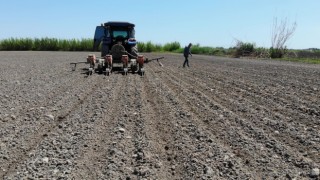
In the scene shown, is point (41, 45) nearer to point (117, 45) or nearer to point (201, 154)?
point (117, 45)

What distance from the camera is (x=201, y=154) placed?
5562mm

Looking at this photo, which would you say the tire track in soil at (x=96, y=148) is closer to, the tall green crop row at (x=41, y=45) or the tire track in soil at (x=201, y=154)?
the tire track in soil at (x=201, y=154)

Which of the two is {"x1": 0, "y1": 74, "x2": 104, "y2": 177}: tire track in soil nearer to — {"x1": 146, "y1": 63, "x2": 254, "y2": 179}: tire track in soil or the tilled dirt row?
the tilled dirt row

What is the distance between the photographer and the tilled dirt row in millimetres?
4922

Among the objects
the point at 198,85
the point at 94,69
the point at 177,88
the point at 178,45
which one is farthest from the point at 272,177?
the point at 178,45

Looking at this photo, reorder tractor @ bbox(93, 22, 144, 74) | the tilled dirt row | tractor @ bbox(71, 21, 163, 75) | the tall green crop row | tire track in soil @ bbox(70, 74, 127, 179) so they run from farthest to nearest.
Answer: the tall green crop row → tractor @ bbox(93, 22, 144, 74) → tractor @ bbox(71, 21, 163, 75) → the tilled dirt row → tire track in soil @ bbox(70, 74, 127, 179)

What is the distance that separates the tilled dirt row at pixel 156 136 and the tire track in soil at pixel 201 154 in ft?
0.04

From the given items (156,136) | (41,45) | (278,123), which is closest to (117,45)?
(278,123)

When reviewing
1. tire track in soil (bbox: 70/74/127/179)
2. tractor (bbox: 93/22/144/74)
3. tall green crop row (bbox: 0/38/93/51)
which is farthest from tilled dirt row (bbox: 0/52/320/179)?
tall green crop row (bbox: 0/38/93/51)

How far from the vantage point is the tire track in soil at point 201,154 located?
4.83 meters

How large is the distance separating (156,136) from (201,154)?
1096 mm

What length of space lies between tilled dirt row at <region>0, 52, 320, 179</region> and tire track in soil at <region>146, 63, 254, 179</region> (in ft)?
0.04

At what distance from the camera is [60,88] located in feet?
40.5

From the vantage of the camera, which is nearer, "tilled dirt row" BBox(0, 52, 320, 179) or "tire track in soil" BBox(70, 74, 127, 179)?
"tire track in soil" BBox(70, 74, 127, 179)
